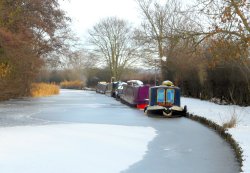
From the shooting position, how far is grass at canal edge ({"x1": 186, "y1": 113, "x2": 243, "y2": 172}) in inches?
366

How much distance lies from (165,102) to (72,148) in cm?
1039

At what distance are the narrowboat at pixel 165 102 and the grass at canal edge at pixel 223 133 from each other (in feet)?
2.23

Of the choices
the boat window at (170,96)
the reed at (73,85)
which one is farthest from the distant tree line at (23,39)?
Answer: the reed at (73,85)

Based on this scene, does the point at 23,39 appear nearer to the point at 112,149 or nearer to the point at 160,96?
the point at 160,96

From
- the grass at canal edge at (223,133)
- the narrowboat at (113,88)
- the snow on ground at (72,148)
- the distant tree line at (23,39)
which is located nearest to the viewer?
the snow on ground at (72,148)

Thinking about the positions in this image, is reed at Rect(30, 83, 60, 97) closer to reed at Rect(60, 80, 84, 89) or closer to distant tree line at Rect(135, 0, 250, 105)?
distant tree line at Rect(135, 0, 250, 105)

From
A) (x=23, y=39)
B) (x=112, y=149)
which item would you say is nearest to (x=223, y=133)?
(x=112, y=149)

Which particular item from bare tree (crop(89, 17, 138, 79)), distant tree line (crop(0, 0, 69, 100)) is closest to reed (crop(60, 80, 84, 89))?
bare tree (crop(89, 17, 138, 79))

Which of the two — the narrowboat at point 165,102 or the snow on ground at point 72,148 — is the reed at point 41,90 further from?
the snow on ground at point 72,148

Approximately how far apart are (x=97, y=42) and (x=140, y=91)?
47497 mm

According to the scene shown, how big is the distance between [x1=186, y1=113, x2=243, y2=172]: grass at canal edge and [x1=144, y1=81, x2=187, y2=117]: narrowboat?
0.68 metres

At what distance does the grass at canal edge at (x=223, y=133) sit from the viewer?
9.30 m

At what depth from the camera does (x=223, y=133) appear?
13.0 meters

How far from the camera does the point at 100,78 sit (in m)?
79.3
